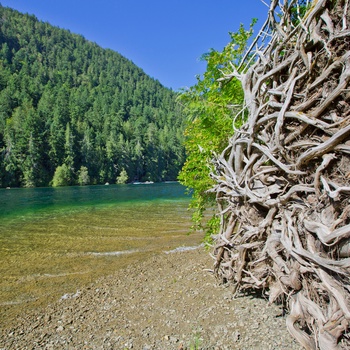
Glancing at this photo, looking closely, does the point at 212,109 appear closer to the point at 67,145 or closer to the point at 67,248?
the point at 67,248

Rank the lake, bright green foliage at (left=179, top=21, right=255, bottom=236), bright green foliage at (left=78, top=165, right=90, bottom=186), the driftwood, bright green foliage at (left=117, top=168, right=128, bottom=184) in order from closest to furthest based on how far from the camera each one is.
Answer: the driftwood, bright green foliage at (left=179, top=21, right=255, bottom=236), the lake, bright green foliage at (left=78, top=165, right=90, bottom=186), bright green foliage at (left=117, top=168, right=128, bottom=184)

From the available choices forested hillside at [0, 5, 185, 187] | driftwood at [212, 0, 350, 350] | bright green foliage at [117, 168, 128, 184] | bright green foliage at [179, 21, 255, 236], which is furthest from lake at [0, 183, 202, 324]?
bright green foliage at [117, 168, 128, 184]

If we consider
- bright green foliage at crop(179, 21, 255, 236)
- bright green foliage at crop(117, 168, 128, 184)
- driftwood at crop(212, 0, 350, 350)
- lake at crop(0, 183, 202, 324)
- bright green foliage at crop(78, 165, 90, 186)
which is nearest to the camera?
driftwood at crop(212, 0, 350, 350)

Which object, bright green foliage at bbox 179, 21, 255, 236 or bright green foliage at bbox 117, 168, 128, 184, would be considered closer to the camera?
bright green foliage at bbox 179, 21, 255, 236

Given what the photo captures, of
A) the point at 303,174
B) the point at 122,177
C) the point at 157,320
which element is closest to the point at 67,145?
the point at 122,177

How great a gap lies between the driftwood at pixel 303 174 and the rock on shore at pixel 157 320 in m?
0.58

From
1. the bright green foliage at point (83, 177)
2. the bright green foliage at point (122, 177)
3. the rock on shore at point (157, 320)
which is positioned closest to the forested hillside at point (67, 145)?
the bright green foliage at point (83, 177)

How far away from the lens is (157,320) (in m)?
5.56

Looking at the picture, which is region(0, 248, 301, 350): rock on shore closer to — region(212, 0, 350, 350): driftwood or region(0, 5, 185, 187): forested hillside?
region(212, 0, 350, 350): driftwood

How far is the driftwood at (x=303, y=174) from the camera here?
3760 millimetres

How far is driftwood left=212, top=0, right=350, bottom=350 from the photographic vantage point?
12.3 feet

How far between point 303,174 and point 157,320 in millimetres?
3766

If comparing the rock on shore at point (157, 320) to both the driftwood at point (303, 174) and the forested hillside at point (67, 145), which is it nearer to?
the driftwood at point (303, 174)

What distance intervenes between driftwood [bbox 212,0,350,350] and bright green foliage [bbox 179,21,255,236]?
4.85 feet
